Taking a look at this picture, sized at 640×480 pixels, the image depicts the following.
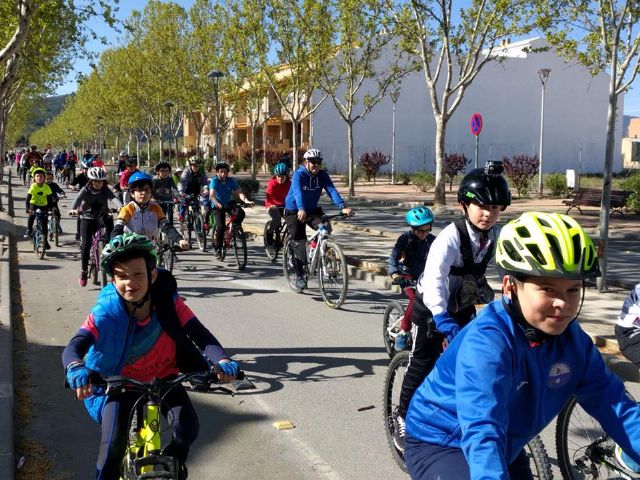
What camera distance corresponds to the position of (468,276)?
421 centimetres

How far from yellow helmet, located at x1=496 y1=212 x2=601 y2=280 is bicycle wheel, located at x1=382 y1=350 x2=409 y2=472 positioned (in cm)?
206

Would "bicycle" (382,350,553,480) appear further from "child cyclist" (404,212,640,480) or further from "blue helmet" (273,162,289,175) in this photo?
"blue helmet" (273,162,289,175)

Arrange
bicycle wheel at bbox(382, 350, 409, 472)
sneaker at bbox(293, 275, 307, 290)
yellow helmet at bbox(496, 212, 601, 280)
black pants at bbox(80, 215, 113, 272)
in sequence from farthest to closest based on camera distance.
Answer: black pants at bbox(80, 215, 113, 272) → sneaker at bbox(293, 275, 307, 290) → bicycle wheel at bbox(382, 350, 409, 472) → yellow helmet at bbox(496, 212, 601, 280)

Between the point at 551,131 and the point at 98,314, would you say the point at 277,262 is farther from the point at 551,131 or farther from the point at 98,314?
the point at 551,131

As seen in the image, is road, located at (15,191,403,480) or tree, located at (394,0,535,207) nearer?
road, located at (15,191,403,480)

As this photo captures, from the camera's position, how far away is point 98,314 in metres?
3.47

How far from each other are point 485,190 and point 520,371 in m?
1.95

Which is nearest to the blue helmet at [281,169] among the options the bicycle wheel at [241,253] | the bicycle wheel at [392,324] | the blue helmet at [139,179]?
the bicycle wheel at [241,253]

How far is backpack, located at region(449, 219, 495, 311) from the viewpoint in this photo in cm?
416

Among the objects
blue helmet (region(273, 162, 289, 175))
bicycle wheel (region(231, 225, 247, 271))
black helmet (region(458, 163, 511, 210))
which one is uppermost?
blue helmet (region(273, 162, 289, 175))

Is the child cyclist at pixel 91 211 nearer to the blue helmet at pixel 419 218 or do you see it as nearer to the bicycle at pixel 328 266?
the bicycle at pixel 328 266

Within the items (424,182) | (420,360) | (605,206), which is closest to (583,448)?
(420,360)

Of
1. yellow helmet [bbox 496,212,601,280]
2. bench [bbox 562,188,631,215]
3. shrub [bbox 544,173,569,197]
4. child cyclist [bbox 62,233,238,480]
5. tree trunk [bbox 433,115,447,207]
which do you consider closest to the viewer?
yellow helmet [bbox 496,212,601,280]

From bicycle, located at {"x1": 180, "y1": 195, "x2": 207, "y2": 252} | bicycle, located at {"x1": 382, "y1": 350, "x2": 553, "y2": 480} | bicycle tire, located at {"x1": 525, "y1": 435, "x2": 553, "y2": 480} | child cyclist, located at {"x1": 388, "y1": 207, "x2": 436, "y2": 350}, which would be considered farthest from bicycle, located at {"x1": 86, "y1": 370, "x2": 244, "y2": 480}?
bicycle, located at {"x1": 180, "y1": 195, "x2": 207, "y2": 252}
